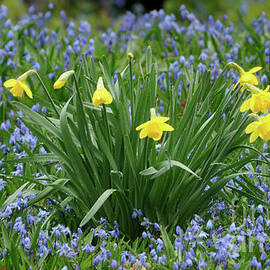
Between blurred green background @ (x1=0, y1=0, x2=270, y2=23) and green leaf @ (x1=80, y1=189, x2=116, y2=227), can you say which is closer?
green leaf @ (x1=80, y1=189, x2=116, y2=227)

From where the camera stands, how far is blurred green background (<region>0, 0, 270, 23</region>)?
937cm

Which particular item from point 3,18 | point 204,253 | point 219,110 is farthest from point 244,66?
point 3,18

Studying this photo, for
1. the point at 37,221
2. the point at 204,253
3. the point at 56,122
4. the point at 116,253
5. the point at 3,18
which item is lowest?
the point at 204,253

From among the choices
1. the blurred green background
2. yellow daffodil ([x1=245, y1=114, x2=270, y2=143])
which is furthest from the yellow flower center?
the blurred green background

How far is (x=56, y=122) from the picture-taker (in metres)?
2.71

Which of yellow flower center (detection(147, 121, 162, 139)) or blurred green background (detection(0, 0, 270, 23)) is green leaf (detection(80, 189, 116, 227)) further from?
blurred green background (detection(0, 0, 270, 23))

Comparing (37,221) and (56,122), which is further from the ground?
(56,122)

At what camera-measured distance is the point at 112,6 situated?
40.4 feet

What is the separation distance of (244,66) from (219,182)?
78.9 inches

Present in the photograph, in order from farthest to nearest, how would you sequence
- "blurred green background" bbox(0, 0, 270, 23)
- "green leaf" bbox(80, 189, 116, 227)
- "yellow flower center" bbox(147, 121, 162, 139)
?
"blurred green background" bbox(0, 0, 270, 23) < "green leaf" bbox(80, 189, 116, 227) < "yellow flower center" bbox(147, 121, 162, 139)

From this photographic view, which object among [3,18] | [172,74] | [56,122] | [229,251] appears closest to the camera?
[229,251]

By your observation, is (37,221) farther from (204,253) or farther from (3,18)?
(3,18)

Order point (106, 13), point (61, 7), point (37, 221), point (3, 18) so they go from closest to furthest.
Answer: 1. point (37, 221)
2. point (3, 18)
3. point (61, 7)
4. point (106, 13)

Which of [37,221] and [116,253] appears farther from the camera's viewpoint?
[37,221]
